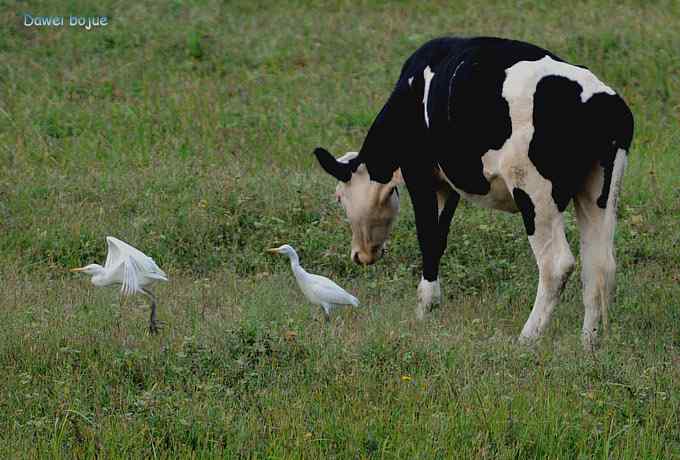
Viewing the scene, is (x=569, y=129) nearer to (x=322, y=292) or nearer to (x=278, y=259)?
(x=322, y=292)

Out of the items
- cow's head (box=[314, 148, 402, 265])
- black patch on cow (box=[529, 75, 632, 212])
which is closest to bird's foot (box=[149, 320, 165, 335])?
cow's head (box=[314, 148, 402, 265])

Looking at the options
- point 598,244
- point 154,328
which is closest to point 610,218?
point 598,244

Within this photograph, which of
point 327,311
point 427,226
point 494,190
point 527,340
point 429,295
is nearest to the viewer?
point 527,340

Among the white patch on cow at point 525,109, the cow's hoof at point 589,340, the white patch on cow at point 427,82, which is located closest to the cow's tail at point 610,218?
the cow's hoof at point 589,340

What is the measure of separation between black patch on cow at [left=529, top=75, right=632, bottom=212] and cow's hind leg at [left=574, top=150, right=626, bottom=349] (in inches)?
6.2

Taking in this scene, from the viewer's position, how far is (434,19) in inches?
612

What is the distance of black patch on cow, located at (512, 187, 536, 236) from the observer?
7.39 meters

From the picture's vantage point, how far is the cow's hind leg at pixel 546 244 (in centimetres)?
736

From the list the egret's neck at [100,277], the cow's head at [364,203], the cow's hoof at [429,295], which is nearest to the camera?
the egret's neck at [100,277]

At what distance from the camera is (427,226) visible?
8672 mm

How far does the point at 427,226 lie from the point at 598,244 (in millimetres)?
1503

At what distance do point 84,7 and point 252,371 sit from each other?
9858mm

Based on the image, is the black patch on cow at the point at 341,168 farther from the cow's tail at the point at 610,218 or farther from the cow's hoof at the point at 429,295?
the cow's tail at the point at 610,218

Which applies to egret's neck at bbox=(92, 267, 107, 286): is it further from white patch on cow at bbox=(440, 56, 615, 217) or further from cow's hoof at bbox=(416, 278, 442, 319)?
white patch on cow at bbox=(440, 56, 615, 217)
